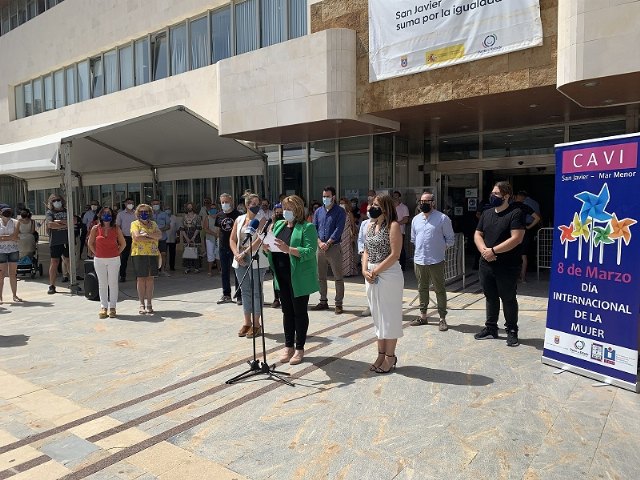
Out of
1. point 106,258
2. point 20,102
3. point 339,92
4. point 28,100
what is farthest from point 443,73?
point 20,102

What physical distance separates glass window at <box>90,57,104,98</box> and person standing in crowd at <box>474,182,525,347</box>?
59.0ft

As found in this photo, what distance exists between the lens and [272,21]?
1329 centimetres

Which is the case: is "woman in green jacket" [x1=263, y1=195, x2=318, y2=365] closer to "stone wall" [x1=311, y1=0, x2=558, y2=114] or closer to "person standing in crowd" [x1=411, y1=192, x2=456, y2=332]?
"person standing in crowd" [x1=411, y1=192, x2=456, y2=332]

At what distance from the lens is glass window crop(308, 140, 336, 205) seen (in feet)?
43.1

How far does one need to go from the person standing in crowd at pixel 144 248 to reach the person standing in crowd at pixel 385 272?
13.8 feet

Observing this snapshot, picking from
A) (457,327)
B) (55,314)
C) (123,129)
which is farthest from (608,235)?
(123,129)

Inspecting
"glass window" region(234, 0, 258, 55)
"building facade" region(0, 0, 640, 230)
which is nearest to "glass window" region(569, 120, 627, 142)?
"building facade" region(0, 0, 640, 230)

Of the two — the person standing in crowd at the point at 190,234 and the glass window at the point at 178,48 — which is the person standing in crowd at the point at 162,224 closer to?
the person standing in crowd at the point at 190,234

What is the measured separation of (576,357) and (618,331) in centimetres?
50

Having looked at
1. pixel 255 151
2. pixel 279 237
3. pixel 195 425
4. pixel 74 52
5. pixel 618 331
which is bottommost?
pixel 195 425

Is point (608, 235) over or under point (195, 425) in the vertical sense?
over

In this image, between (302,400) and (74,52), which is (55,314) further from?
(74,52)

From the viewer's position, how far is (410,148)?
13703 mm

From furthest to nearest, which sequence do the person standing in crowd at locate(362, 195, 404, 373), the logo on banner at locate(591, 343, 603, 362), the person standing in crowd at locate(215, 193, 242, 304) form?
the person standing in crowd at locate(215, 193, 242, 304)
the person standing in crowd at locate(362, 195, 404, 373)
the logo on banner at locate(591, 343, 603, 362)
